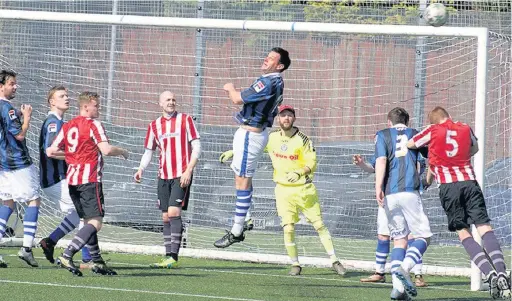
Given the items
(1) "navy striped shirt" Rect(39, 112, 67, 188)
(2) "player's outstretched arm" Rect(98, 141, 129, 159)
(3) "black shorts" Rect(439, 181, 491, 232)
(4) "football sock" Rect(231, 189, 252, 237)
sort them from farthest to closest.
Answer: (1) "navy striped shirt" Rect(39, 112, 67, 188)
(4) "football sock" Rect(231, 189, 252, 237)
(2) "player's outstretched arm" Rect(98, 141, 129, 159)
(3) "black shorts" Rect(439, 181, 491, 232)

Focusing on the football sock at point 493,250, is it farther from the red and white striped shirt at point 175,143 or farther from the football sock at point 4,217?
the football sock at point 4,217

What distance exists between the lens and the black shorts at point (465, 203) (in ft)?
34.4

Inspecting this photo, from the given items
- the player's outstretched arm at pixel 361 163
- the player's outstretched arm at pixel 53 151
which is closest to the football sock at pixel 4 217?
the player's outstretched arm at pixel 53 151

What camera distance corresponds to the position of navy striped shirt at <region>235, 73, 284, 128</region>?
10.9m

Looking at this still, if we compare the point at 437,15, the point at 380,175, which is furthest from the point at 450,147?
the point at 437,15

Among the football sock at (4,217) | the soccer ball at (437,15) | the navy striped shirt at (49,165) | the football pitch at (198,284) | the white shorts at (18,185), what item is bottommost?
the football pitch at (198,284)

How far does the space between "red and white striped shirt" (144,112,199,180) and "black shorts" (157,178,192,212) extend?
63 millimetres

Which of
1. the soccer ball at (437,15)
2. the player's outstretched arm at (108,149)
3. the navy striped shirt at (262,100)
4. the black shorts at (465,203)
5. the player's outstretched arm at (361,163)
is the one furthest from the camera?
the soccer ball at (437,15)

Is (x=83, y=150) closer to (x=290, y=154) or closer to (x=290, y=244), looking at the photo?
(x=290, y=154)

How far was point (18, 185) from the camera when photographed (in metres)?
11.9

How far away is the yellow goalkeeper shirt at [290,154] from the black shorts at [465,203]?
214 cm

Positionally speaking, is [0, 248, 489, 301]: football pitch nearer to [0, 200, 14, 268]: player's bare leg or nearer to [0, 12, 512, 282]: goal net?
[0, 200, 14, 268]: player's bare leg

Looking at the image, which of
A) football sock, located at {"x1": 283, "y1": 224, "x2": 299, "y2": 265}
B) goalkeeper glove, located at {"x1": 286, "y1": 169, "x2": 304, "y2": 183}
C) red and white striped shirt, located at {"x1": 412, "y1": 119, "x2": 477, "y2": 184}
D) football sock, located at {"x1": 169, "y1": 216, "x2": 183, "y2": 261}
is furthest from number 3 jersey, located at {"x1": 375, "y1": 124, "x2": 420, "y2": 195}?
football sock, located at {"x1": 169, "y1": 216, "x2": 183, "y2": 261}

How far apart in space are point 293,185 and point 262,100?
170 centimetres
